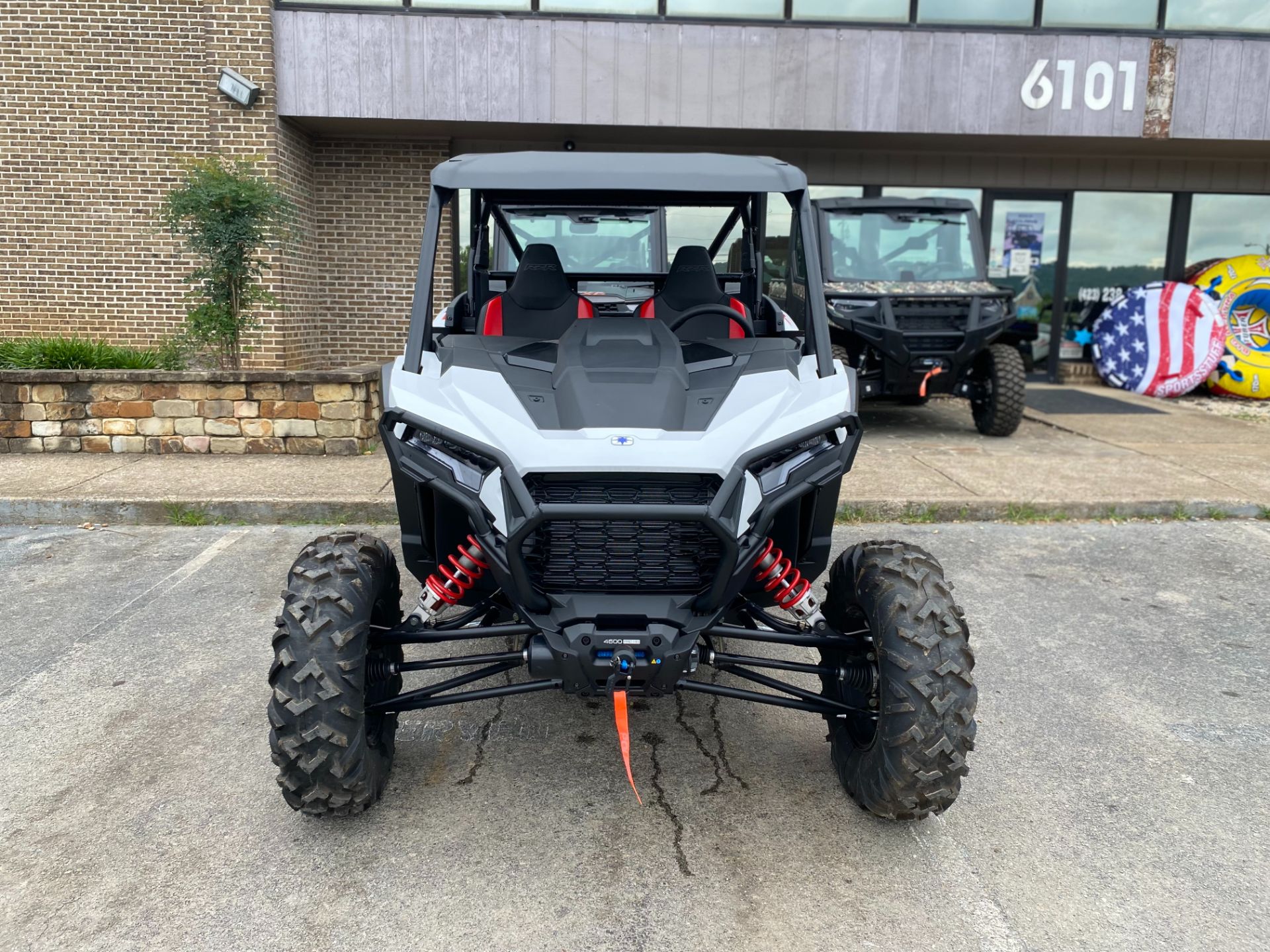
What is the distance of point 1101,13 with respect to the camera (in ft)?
35.2

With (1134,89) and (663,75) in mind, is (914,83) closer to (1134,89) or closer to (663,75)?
(1134,89)

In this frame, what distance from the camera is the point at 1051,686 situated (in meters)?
3.82

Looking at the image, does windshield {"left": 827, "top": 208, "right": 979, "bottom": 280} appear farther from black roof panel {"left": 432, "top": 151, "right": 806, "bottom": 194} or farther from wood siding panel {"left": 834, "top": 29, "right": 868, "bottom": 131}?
black roof panel {"left": 432, "top": 151, "right": 806, "bottom": 194}

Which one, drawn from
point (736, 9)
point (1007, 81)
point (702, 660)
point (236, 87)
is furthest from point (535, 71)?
point (702, 660)

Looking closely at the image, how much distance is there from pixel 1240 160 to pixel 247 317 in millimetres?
12657

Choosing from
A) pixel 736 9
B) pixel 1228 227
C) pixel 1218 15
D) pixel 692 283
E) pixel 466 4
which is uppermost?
pixel 1218 15

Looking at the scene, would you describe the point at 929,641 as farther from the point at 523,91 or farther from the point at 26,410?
the point at 523,91

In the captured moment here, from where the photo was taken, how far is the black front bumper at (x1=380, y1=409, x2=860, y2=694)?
2.48 metres

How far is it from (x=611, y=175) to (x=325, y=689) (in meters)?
1.76

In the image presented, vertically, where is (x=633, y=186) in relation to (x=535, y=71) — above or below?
below

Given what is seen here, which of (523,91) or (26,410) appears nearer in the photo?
(26,410)

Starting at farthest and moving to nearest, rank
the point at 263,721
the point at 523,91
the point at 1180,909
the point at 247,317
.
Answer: the point at 523,91
the point at 247,317
the point at 263,721
the point at 1180,909

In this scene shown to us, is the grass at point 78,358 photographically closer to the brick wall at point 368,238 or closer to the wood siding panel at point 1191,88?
the brick wall at point 368,238

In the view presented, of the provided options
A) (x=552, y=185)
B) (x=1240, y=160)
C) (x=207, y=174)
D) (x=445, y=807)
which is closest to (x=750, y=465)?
(x=552, y=185)
